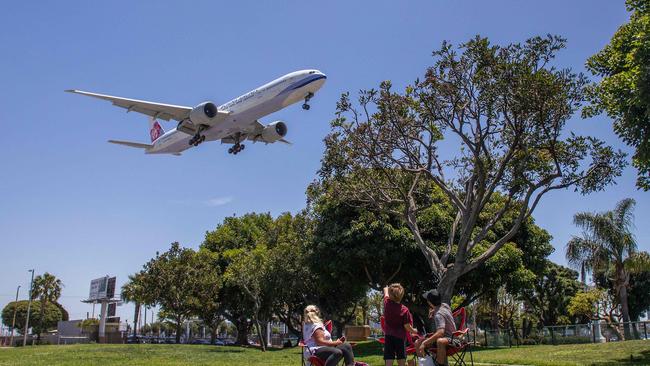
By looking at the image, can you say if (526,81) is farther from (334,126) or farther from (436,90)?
(334,126)

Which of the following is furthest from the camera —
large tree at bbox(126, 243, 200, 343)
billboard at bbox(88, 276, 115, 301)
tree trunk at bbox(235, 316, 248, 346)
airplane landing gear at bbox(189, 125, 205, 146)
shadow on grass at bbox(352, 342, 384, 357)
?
billboard at bbox(88, 276, 115, 301)

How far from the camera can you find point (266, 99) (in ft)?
97.1

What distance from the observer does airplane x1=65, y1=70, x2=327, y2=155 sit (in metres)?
29.3

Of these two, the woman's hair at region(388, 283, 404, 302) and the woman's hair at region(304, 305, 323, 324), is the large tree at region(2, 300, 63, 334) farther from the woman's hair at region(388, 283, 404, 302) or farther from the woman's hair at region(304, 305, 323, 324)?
the woman's hair at region(388, 283, 404, 302)

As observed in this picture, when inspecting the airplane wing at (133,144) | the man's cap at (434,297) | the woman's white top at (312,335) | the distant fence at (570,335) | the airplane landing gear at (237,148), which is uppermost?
the airplane wing at (133,144)

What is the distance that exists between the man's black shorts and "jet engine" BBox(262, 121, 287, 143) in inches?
1133

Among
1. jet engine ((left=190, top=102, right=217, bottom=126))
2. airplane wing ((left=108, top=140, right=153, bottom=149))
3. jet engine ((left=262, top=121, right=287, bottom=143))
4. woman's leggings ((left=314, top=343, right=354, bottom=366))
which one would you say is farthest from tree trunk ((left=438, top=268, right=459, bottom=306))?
airplane wing ((left=108, top=140, right=153, bottom=149))

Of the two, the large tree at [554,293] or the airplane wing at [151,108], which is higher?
the airplane wing at [151,108]

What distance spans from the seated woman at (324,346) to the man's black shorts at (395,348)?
2.00 feet

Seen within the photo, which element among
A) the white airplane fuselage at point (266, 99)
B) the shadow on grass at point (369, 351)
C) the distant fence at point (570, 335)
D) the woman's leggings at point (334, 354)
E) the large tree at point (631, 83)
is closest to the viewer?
the woman's leggings at point (334, 354)

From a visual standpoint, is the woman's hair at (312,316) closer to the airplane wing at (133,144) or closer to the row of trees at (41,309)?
the airplane wing at (133,144)

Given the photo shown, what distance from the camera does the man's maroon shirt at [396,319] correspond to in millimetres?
7684

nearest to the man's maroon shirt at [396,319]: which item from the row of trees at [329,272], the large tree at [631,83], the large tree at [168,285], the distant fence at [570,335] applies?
the large tree at [631,83]

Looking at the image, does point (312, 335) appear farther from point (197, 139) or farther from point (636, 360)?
point (197, 139)
